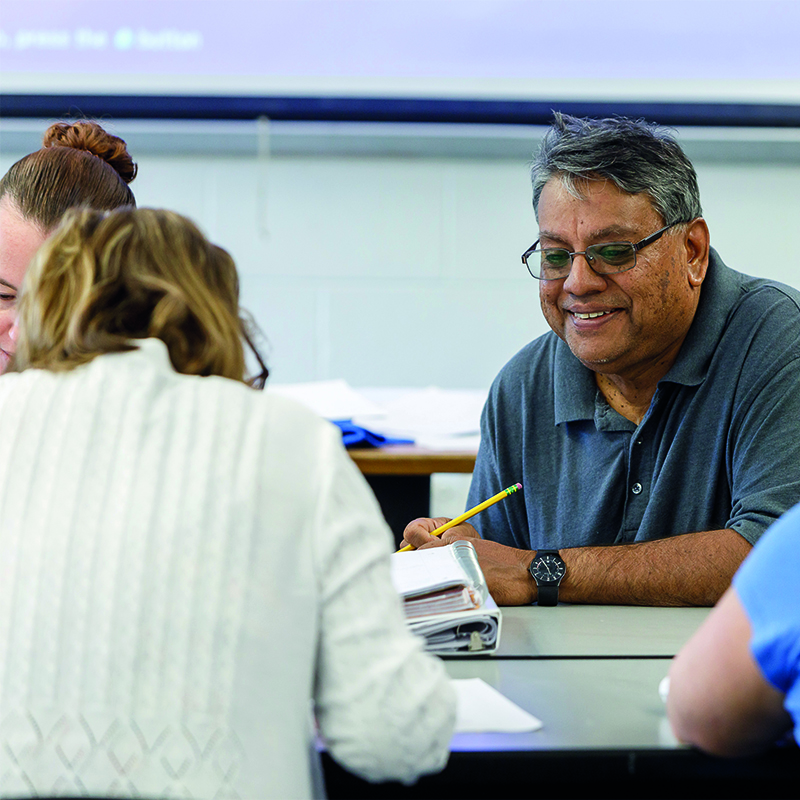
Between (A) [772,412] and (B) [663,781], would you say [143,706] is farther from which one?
(A) [772,412]

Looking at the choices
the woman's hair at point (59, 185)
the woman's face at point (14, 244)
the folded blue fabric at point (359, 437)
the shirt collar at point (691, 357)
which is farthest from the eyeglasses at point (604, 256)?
the woman's face at point (14, 244)

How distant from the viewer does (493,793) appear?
919mm

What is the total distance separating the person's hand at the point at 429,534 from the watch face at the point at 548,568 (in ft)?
0.48

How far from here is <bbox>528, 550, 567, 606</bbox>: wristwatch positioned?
1335 mm

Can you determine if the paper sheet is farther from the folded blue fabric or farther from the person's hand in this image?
the folded blue fabric

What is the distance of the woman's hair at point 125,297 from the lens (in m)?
0.80

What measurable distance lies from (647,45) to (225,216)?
4.19 ft

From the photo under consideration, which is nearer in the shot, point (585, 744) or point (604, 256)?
point (585, 744)

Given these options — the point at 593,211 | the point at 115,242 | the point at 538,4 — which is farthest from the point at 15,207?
the point at 538,4

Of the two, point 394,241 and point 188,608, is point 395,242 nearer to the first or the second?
point 394,241

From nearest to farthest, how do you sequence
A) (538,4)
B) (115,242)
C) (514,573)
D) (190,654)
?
1. (190,654)
2. (115,242)
3. (514,573)
4. (538,4)

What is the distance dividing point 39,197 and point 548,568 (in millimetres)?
973

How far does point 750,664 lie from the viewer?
28.1 inches

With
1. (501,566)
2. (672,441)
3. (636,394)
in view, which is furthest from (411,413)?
(501,566)
